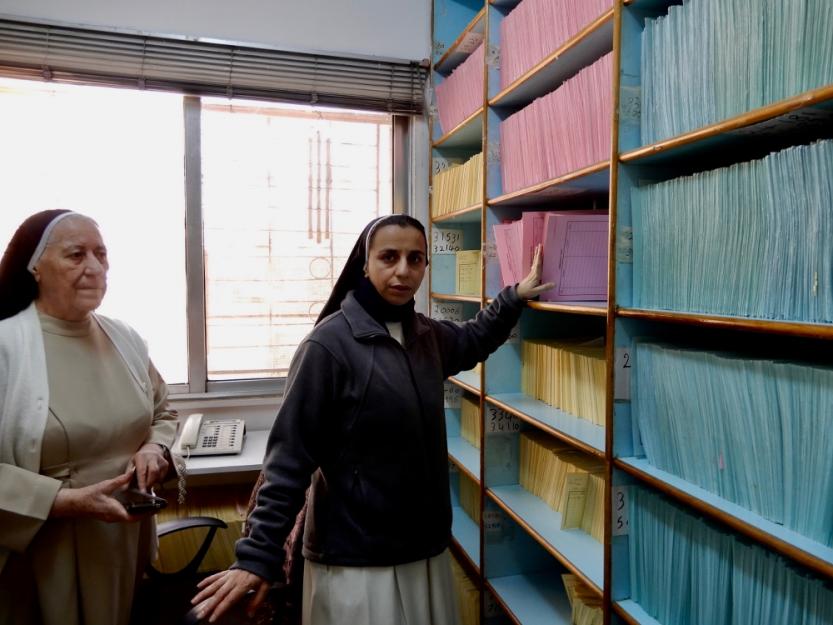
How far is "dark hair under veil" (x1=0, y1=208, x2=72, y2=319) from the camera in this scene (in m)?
1.40

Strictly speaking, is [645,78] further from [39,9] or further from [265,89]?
[39,9]

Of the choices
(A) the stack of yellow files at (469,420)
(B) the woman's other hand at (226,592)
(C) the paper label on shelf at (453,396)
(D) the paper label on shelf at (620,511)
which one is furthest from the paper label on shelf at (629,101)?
(C) the paper label on shelf at (453,396)

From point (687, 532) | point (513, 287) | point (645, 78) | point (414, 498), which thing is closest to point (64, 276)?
point (414, 498)

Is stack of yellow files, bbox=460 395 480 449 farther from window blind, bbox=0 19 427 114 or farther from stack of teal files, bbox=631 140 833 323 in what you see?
window blind, bbox=0 19 427 114

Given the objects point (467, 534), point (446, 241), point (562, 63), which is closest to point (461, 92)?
point (446, 241)

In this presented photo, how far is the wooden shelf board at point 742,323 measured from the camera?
0.83 m

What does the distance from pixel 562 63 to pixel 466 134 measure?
862mm

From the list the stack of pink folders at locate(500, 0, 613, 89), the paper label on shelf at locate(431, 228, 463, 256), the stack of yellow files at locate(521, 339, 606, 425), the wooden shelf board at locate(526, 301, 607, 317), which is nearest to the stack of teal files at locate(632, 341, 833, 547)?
the wooden shelf board at locate(526, 301, 607, 317)

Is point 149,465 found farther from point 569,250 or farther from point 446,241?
point 446,241

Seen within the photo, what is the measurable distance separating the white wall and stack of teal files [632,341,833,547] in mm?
2143

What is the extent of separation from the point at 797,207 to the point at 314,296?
2.25 metres

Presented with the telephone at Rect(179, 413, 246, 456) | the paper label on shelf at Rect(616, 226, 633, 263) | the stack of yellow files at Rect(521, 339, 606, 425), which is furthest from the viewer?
the telephone at Rect(179, 413, 246, 456)

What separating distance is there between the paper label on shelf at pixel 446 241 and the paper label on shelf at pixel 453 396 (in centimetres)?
63

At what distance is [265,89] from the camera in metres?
2.62
